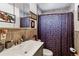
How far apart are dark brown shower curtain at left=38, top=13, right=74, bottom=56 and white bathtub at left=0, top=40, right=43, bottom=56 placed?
119mm

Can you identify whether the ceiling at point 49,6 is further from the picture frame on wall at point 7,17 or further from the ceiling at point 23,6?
the picture frame on wall at point 7,17

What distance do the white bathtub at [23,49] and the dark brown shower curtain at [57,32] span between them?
0.12 meters

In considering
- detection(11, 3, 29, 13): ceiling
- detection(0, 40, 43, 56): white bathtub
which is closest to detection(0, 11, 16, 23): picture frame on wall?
detection(11, 3, 29, 13): ceiling

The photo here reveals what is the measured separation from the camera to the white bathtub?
3.68 feet

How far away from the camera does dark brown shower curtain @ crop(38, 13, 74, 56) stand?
4.03 ft

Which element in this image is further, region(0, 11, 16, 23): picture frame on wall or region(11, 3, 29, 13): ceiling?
region(11, 3, 29, 13): ceiling

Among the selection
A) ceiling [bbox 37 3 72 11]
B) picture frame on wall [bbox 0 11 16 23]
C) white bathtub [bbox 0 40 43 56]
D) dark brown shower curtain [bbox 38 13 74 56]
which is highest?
ceiling [bbox 37 3 72 11]

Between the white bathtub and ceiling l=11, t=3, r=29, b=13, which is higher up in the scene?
ceiling l=11, t=3, r=29, b=13

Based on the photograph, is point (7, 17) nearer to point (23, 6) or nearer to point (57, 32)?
point (23, 6)

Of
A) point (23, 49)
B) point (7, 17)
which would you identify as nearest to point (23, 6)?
point (7, 17)

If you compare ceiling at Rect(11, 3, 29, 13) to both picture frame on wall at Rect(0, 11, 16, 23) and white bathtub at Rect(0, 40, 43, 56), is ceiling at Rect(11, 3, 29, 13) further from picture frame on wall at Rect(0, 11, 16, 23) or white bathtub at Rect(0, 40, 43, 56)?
white bathtub at Rect(0, 40, 43, 56)

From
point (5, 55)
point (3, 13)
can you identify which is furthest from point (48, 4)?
point (5, 55)

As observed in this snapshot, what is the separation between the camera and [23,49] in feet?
3.85

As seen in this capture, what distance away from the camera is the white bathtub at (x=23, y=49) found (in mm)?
1122
